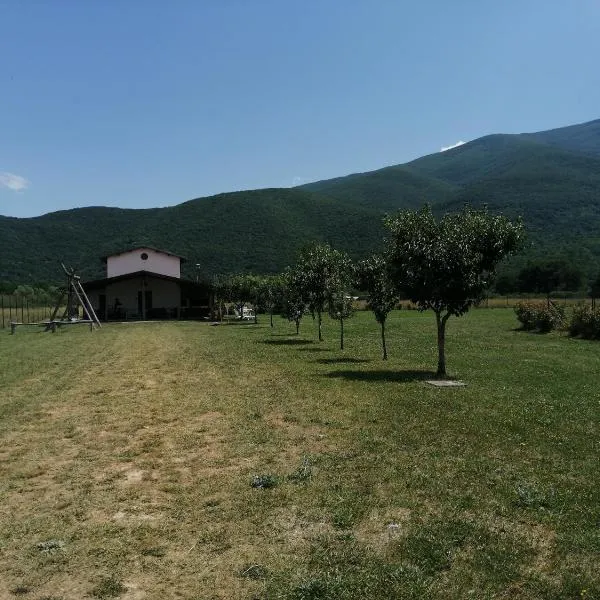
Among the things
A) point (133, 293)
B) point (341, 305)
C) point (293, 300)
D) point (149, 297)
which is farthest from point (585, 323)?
point (133, 293)

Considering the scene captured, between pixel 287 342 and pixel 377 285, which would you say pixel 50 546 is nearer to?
pixel 377 285

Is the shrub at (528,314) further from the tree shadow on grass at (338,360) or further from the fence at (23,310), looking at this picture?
the fence at (23,310)

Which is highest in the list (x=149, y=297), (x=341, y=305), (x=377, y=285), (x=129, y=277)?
(x=129, y=277)

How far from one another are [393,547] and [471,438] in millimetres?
3802

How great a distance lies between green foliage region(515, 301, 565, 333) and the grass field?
19.0m

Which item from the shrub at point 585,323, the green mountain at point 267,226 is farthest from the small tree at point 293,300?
the green mountain at point 267,226

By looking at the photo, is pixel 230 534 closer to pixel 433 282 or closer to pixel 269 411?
pixel 269 411

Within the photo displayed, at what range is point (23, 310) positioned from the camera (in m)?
47.8

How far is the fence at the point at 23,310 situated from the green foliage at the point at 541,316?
33.0 m

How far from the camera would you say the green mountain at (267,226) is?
9231 cm

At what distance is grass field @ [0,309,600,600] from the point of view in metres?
4.40

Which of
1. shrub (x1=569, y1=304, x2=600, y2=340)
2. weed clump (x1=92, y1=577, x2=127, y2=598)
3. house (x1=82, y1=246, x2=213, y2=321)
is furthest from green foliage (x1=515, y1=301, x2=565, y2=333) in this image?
weed clump (x1=92, y1=577, x2=127, y2=598)

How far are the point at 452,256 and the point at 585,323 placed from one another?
16.8 meters

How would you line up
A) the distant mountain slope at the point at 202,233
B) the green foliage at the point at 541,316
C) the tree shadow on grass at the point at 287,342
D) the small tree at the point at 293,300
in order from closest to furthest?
1. the tree shadow on grass at the point at 287,342
2. the small tree at the point at 293,300
3. the green foliage at the point at 541,316
4. the distant mountain slope at the point at 202,233
